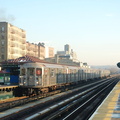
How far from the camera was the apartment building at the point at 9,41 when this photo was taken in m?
86.1

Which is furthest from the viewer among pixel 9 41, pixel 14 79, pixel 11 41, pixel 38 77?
pixel 11 41

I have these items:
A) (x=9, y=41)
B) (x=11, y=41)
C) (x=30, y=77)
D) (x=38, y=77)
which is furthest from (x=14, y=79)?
(x=11, y=41)

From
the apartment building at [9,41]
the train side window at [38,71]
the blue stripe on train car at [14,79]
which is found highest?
the apartment building at [9,41]

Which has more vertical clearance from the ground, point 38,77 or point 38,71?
point 38,71

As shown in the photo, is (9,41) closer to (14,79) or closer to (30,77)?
(14,79)

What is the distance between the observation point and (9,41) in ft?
291

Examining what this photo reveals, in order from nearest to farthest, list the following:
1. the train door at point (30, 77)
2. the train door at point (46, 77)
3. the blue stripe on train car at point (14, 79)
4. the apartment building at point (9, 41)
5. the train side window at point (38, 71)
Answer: the train side window at point (38, 71) → the train door at point (30, 77) → the train door at point (46, 77) → the blue stripe on train car at point (14, 79) → the apartment building at point (9, 41)

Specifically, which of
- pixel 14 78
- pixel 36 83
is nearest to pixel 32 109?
pixel 36 83

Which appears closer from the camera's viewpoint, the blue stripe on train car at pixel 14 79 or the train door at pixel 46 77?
the train door at pixel 46 77

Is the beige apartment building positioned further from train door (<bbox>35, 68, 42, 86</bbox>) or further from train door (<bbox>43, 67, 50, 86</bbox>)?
train door (<bbox>35, 68, 42, 86</bbox>)

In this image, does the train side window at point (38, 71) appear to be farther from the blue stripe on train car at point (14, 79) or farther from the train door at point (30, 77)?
the blue stripe on train car at point (14, 79)

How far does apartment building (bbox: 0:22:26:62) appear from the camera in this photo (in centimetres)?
8612

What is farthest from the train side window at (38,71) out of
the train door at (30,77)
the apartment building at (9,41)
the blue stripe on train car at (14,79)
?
the apartment building at (9,41)

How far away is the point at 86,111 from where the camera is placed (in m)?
19.1
